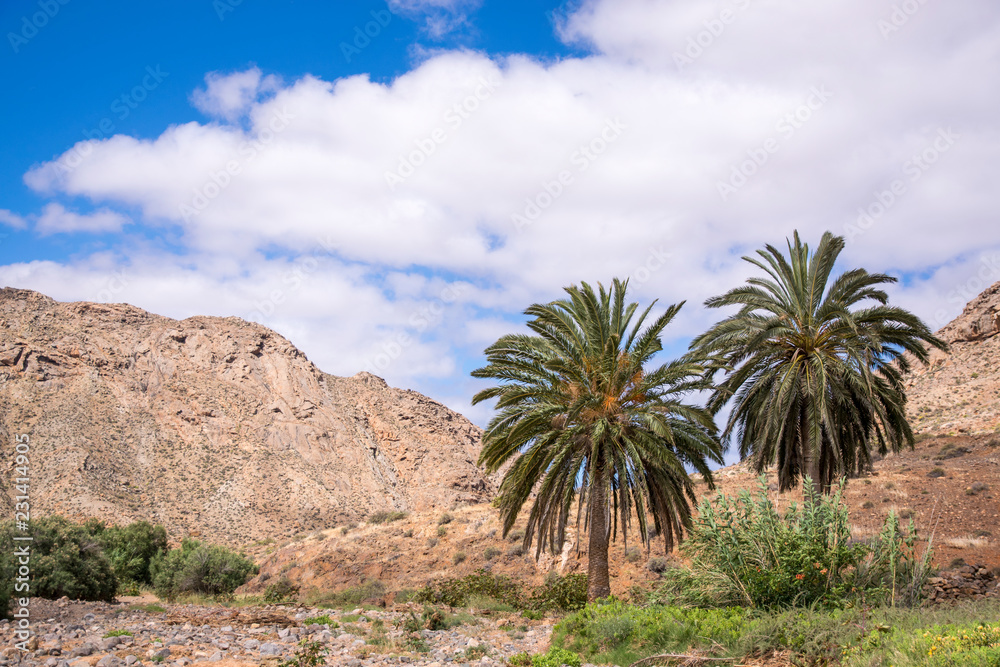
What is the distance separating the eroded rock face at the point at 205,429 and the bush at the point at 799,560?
47.1 meters

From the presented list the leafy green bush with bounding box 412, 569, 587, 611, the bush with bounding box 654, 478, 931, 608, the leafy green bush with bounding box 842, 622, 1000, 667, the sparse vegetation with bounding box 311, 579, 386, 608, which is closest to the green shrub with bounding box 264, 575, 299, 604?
the sparse vegetation with bounding box 311, 579, 386, 608

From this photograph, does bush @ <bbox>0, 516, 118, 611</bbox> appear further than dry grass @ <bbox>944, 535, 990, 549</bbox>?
Yes

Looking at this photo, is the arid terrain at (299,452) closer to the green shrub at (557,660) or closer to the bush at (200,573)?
the bush at (200,573)

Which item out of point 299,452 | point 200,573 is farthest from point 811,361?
point 299,452

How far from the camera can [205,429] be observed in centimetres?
6506

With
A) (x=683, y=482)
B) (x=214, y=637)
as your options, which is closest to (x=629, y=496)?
(x=683, y=482)

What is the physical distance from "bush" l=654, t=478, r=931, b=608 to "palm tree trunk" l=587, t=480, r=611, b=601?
391 cm

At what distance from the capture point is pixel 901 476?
1105 inches

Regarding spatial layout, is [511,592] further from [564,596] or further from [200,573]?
[200,573]

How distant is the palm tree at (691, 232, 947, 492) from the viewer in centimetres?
1631

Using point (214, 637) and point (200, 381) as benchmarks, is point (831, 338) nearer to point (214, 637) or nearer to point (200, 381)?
point (214, 637)

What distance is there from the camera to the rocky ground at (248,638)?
12.4 meters

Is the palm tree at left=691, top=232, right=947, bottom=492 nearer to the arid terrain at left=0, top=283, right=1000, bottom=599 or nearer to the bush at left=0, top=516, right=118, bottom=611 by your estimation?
the arid terrain at left=0, top=283, right=1000, bottom=599

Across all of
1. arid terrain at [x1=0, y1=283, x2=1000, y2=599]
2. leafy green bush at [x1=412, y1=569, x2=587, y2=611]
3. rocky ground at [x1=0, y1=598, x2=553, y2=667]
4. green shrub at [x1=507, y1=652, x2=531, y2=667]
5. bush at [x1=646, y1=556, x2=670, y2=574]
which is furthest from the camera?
arid terrain at [x1=0, y1=283, x2=1000, y2=599]
